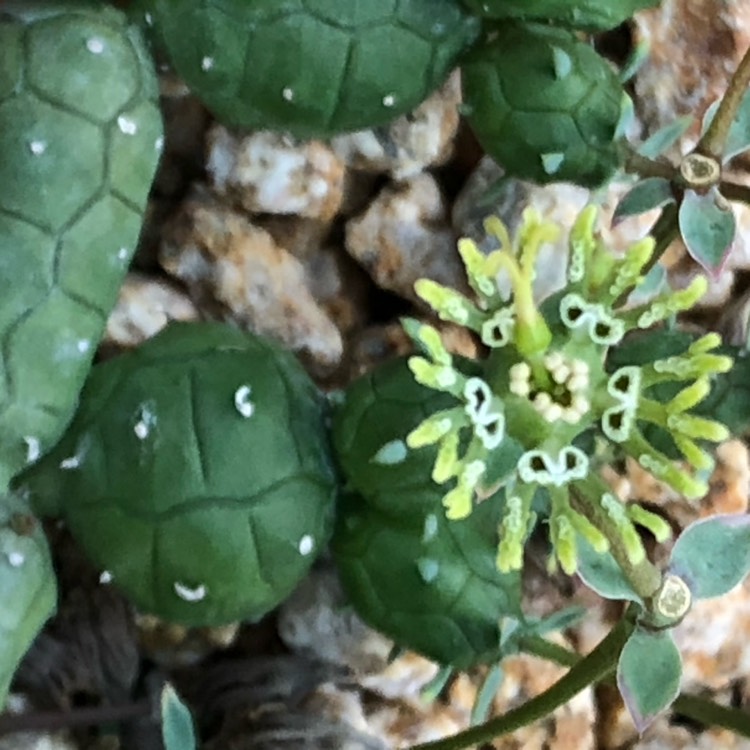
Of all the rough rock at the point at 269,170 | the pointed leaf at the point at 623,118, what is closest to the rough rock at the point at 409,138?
the rough rock at the point at 269,170

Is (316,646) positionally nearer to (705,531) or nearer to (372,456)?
(372,456)

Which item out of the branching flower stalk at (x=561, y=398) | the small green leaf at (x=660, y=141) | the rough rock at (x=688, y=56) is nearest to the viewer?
the branching flower stalk at (x=561, y=398)

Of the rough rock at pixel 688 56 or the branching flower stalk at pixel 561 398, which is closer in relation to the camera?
the branching flower stalk at pixel 561 398

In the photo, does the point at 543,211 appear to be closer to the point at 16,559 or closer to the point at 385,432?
the point at 385,432

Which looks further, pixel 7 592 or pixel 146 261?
pixel 146 261

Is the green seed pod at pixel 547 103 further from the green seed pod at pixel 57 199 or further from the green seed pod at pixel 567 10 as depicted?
the green seed pod at pixel 57 199

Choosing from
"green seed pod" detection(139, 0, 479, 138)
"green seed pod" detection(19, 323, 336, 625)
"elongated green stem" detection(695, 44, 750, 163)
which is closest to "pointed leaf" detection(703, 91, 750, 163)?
"elongated green stem" detection(695, 44, 750, 163)

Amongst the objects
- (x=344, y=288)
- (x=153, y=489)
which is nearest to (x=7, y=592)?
(x=153, y=489)

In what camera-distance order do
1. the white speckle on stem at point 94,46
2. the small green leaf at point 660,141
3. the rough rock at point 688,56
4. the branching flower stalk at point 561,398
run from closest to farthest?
the branching flower stalk at point 561,398
the white speckle on stem at point 94,46
the small green leaf at point 660,141
the rough rock at point 688,56
